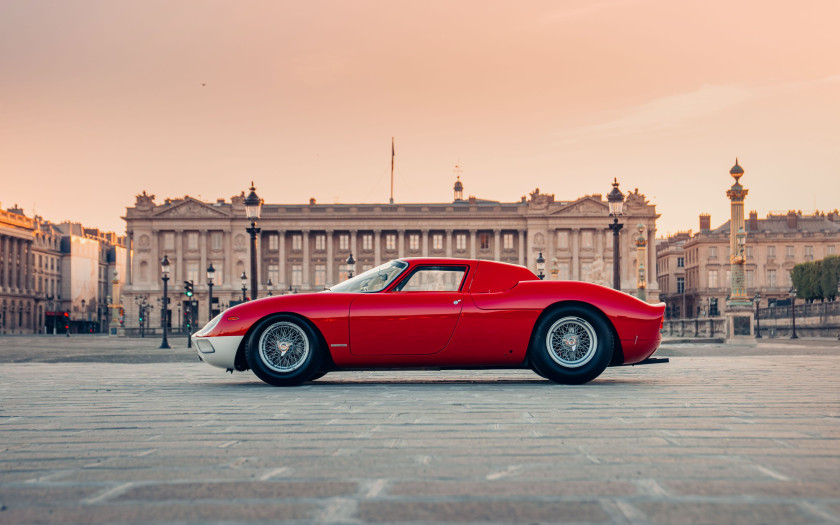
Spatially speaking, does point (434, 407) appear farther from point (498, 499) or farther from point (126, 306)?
point (126, 306)

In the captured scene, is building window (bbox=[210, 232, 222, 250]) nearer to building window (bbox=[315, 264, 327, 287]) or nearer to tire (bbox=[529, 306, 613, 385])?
building window (bbox=[315, 264, 327, 287])

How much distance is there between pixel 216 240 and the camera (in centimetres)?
11988

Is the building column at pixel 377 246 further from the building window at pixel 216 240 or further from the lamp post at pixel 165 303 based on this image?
the lamp post at pixel 165 303

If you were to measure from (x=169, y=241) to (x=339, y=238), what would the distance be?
21884 millimetres

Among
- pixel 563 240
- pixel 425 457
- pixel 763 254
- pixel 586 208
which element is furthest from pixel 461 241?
pixel 425 457

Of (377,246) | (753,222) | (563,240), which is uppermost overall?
(753,222)

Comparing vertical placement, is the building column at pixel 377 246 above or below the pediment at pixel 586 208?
below

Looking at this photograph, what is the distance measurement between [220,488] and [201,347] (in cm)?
638

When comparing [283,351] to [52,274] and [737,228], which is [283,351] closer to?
[737,228]

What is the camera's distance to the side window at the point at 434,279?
998 centimetres

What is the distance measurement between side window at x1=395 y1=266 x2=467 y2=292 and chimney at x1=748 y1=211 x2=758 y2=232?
126m

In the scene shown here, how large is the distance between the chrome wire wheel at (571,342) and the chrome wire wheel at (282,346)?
2622 millimetres

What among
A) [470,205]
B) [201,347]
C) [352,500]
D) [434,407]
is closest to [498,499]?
[352,500]

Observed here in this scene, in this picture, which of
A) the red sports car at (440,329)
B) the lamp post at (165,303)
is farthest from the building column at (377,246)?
the red sports car at (440,329)
